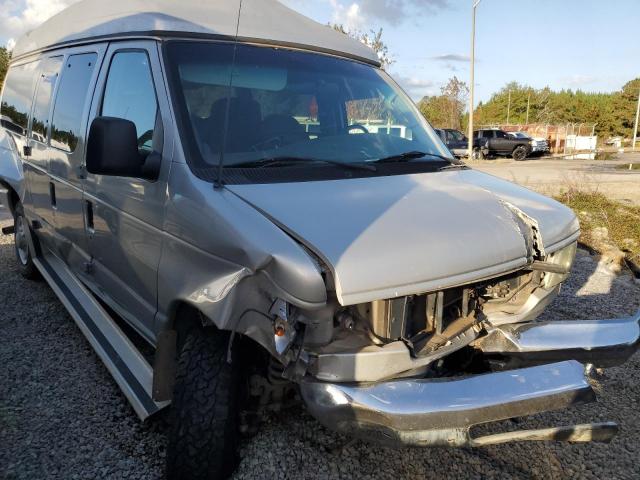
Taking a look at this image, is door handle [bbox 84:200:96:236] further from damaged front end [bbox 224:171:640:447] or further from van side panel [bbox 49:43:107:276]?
damaged front end [bbox 224:171:640:447]

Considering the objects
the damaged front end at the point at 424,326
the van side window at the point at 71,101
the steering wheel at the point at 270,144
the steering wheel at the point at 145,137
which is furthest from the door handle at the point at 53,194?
the damaged front end at the point at 424,326

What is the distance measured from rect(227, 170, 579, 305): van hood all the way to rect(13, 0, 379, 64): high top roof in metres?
1.06

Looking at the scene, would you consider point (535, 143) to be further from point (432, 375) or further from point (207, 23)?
point (432, 375)

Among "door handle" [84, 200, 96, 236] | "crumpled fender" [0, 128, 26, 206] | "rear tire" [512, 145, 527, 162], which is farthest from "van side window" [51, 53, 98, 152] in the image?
"rear tire" [512, 145, 527, 162]

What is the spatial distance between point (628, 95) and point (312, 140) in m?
71.8

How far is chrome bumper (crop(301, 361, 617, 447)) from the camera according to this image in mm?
2115

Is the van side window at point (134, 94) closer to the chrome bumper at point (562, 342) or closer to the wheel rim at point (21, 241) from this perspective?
the chrome bumper at point (562, 342)

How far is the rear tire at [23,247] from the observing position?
562 cm

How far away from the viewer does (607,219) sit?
8.25 meters

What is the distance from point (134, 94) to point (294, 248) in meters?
1.73

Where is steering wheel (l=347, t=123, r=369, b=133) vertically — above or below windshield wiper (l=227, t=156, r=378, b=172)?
A: above

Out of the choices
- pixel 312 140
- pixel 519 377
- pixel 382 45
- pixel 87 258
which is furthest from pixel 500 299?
pixel 382 45

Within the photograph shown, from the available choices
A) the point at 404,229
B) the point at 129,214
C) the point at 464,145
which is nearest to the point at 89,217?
the point at 129,214

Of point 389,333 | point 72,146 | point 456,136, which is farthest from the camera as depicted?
point 456,136
